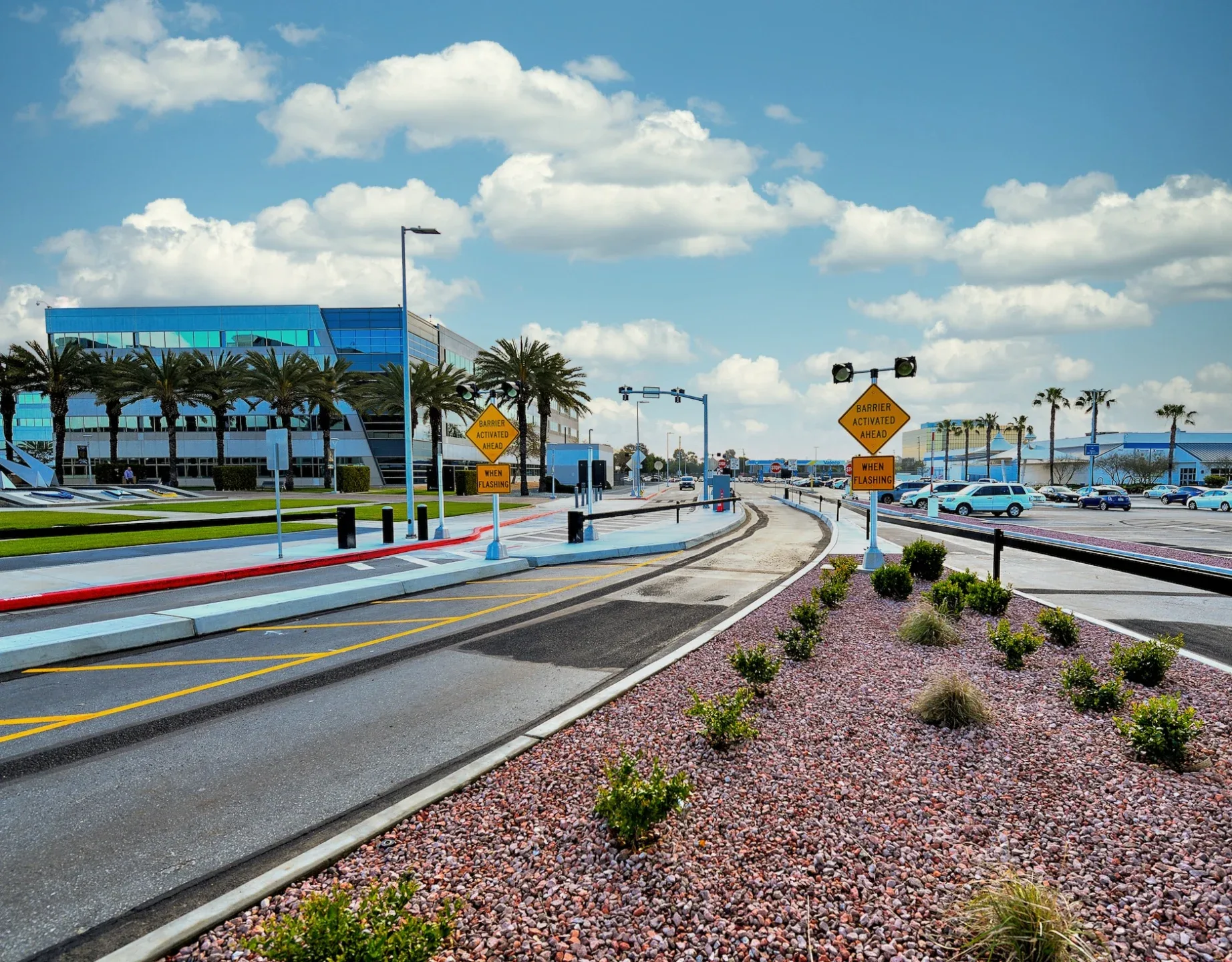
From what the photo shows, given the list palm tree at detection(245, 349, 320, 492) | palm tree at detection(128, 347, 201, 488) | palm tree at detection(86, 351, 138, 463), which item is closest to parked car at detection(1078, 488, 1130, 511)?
palm tree at detection(245, 349, 320, 492)

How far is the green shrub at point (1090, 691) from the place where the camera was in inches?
221

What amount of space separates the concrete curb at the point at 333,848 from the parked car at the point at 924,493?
132 ft

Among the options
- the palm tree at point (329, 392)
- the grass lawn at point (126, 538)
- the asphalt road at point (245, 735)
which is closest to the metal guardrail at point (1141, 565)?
the asphalt road at point (245, 735)

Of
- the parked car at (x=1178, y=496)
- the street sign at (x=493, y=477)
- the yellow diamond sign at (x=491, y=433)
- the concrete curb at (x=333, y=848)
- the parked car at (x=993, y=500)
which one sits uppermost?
the yellow diamond sign at (x=491, y=433)

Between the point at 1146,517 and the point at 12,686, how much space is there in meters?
44.4

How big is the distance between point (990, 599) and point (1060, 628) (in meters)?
1.71

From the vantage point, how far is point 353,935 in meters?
2.70

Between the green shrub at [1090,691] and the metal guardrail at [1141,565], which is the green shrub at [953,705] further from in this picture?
the metal guardrail at [1141,565]

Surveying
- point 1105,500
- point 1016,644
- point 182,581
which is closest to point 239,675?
point 182,581

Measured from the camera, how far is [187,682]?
24.3 ft

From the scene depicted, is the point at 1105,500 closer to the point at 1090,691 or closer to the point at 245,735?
the point at 1090,691

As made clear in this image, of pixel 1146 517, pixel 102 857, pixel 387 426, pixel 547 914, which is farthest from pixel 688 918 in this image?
pixel 387 426

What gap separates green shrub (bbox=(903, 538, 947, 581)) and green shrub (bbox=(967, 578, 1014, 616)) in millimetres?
2693

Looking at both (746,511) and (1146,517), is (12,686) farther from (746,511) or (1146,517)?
(1146,517)
